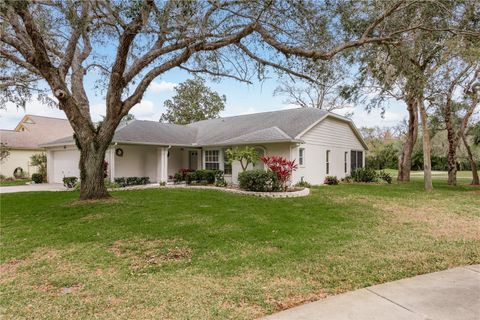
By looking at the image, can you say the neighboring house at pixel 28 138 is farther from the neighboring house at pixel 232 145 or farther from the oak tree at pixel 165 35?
the oak tree at pixel 165 35

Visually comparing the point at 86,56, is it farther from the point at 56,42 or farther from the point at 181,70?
the point at 181,70

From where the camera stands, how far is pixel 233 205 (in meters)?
10.3

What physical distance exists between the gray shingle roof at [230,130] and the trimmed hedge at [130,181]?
2.13 metres

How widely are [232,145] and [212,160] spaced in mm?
2478

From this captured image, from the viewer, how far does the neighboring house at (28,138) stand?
2561cm

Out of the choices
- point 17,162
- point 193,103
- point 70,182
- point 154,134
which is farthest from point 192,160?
point 193,103

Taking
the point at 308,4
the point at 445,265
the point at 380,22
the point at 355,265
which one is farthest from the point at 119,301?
the point at 380,22

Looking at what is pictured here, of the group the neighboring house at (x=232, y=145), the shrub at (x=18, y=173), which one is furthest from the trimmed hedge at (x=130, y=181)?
the shrub at (x=18, y=173)

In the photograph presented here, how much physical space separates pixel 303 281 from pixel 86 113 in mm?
10634

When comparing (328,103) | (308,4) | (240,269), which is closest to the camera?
(240,269)

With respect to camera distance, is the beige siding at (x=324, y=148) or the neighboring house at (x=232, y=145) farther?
the beige siding at (x=324, y=148)

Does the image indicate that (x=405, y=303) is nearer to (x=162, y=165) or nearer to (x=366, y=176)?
(x=162, y=165)

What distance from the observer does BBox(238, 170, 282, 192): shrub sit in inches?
520

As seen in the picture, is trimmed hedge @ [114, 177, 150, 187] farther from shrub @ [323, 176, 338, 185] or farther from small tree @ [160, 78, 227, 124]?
small tree @ [160, 78, 227, 124]
